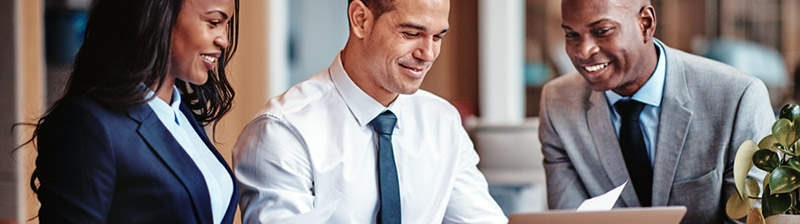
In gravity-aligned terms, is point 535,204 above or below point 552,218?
below

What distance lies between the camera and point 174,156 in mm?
1278

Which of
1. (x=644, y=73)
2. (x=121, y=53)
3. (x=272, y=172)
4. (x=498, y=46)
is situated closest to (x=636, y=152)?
(x=644, y=73)

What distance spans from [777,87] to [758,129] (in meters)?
4.18

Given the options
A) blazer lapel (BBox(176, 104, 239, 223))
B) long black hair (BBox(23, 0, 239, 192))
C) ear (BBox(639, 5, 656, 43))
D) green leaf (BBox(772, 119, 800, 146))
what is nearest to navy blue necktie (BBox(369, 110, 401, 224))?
blazer lapel (BBox(176, 104, 239, 223))

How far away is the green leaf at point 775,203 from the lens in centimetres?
152

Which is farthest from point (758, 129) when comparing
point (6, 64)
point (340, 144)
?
point (6, 64)

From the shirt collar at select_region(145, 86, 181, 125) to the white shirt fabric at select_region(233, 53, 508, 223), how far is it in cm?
20

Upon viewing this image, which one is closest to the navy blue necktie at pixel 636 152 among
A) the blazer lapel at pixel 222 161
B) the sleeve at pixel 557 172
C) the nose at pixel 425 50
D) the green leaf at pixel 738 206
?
the sleeve at pixel 557 172

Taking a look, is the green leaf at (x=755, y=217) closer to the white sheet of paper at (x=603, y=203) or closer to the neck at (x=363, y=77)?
the white sheet of paper at (x=603, y=203)

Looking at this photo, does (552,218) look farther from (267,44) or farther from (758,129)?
(267,44)

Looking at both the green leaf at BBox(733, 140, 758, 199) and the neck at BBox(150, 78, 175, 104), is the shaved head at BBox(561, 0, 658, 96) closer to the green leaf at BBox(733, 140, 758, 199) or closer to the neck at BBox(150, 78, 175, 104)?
the green leaf at BBox(733, 140, 758, 199)

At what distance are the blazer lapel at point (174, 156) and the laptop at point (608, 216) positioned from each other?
518 mm

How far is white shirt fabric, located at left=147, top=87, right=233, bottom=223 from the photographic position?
4.45 ft

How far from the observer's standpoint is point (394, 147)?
173cm
